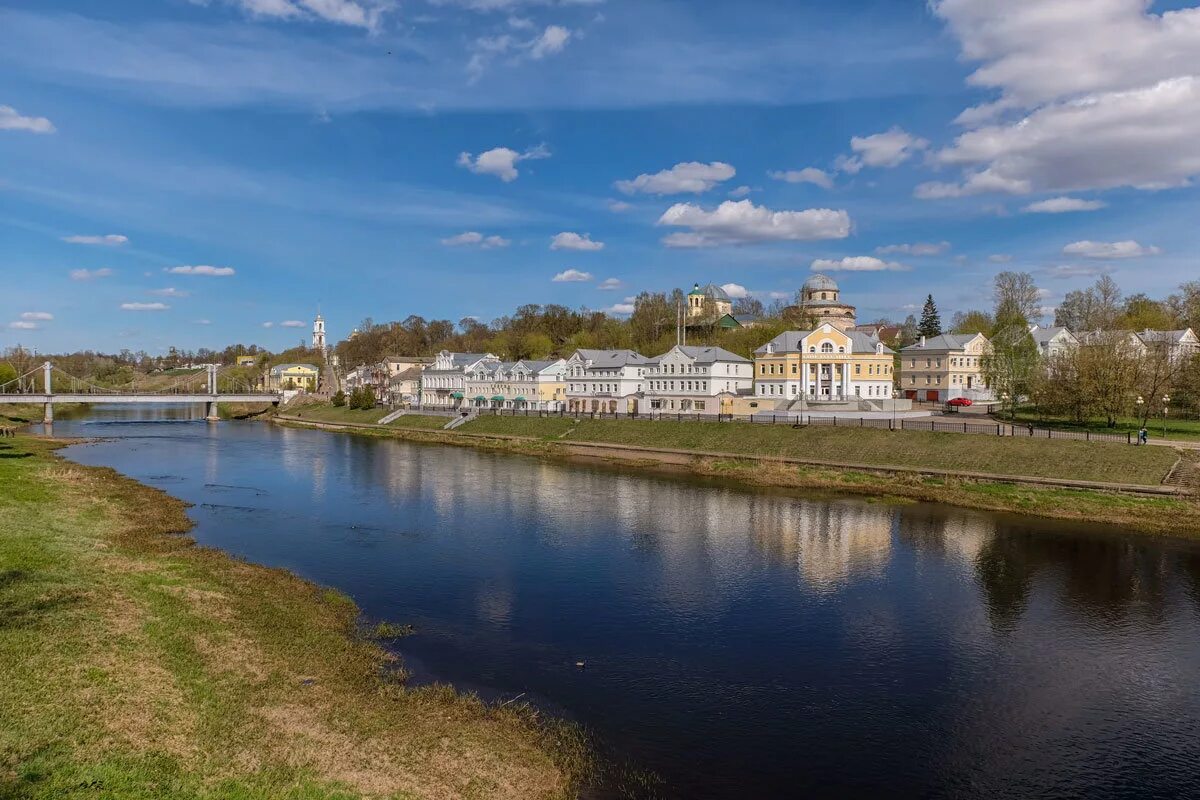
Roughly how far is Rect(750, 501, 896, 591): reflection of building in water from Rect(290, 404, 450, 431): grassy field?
47.4 m

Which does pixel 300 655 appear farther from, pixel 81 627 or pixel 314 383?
pixel 314 383

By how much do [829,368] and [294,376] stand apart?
114m

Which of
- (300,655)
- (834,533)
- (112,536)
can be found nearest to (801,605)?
(834,533)

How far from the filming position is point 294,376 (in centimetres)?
14938

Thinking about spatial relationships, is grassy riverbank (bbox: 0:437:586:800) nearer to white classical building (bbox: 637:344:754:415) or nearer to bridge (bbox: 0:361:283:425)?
white classical building (bbox: 637:344:754:415)

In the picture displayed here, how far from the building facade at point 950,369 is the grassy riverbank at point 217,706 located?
210 feet

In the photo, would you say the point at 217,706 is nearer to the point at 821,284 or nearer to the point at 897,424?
the point at 897,424

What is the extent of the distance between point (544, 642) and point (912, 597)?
11.6 metres

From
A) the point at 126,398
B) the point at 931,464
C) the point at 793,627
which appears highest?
the point at 126,398

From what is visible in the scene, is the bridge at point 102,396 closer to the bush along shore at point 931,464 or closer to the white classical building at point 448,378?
the white classical building at point 448,378

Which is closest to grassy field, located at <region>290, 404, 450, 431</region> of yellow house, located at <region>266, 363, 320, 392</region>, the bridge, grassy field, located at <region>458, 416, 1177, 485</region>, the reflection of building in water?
the bridge

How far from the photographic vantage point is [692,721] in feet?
50.0

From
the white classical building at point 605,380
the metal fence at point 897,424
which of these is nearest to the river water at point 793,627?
the metal fence at point 897,424

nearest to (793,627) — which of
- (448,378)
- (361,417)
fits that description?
(361,417)
